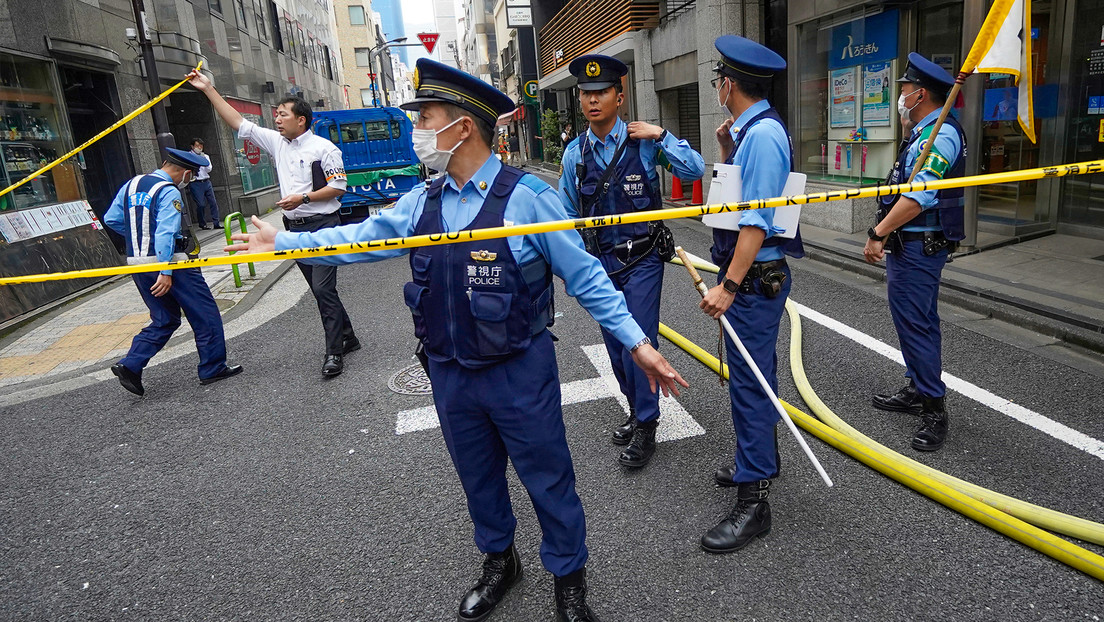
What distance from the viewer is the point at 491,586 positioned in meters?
2.72

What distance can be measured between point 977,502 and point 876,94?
8.66 meters

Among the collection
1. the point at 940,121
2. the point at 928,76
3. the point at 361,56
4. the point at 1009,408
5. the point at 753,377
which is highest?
the point at 361,56

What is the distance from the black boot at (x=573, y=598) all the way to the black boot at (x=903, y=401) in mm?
2521

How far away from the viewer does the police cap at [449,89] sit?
91.5 inches

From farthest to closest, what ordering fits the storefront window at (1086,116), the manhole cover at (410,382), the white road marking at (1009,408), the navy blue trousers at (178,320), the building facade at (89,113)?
the building facade at (89,113), the storefront window at (1086,116), the navy blue trousers at (178,320), the manhole cover at (410,382), the white road marking at (1009,408)

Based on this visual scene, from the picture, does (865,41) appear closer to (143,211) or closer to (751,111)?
(751,111)

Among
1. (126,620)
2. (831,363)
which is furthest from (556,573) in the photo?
(831,363)

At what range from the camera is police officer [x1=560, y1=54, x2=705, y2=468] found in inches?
145

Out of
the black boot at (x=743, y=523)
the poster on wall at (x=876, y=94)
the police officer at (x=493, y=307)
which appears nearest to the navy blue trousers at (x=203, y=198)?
the poster on wall at (x=876, y=94)

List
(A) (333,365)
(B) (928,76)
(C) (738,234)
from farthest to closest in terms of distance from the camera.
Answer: (A) (333,365)
(B) (928,76)
(C) (738,234)

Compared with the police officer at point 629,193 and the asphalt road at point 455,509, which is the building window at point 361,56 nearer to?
the asphalt road at point 455,509

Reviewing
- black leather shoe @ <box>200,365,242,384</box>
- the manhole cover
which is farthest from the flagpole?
black leather shoe @ <box>200,365,242,384</box>

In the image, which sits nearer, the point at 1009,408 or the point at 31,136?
the point at 1009,408

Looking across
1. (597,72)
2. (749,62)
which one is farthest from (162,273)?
(749,62)
